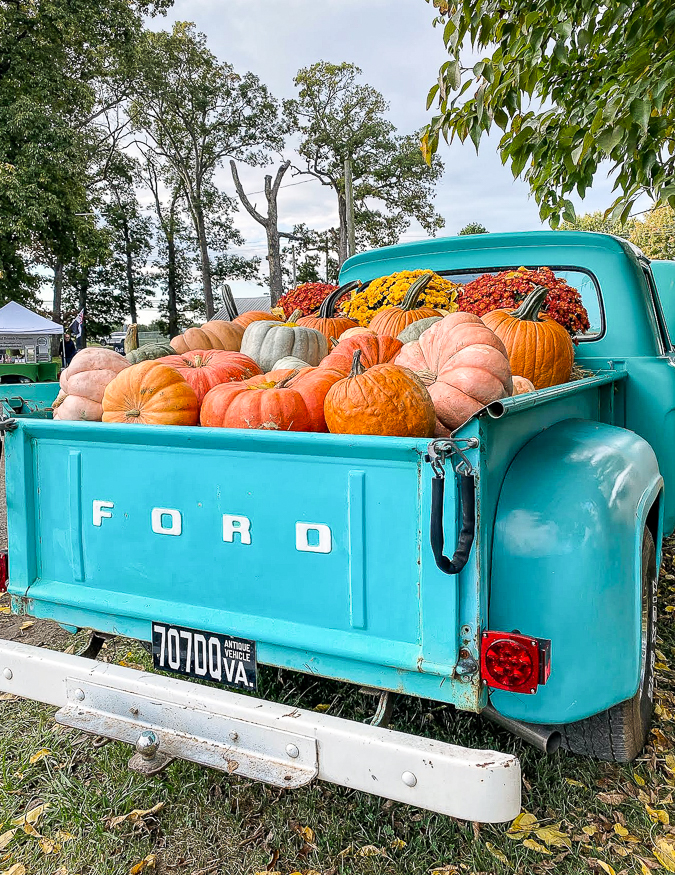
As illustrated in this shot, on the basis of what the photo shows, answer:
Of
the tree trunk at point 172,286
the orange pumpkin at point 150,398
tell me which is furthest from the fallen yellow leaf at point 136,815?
the tree trunk at point 172,286

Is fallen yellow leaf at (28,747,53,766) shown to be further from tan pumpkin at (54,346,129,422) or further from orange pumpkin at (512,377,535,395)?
orange pumpkin at (512,377,535,395)

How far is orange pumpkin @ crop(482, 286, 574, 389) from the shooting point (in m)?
3.35

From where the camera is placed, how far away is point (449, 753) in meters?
1.70

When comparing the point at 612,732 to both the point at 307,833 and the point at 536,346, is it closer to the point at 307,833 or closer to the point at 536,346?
the point at 307,833

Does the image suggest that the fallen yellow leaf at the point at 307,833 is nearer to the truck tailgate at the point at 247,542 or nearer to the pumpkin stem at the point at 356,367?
the truck tailgate at the point at 247,542

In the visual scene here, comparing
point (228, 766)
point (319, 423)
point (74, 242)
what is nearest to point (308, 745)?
point (228, 766)

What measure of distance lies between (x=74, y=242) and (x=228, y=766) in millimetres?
24283

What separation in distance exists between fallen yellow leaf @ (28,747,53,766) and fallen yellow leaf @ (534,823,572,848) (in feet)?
7.14

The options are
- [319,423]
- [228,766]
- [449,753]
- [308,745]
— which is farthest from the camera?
[319,423]

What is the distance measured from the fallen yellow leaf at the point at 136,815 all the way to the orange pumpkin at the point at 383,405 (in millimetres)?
1727

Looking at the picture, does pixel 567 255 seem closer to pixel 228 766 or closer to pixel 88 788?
pixel 228 766

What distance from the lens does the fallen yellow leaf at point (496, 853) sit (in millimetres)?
2352

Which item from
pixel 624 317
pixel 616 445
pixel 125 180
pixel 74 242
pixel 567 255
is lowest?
pixel 616 445

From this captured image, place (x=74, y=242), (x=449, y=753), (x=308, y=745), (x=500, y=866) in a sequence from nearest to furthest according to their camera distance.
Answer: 1. (x=449, y=753)
2. (x=308, y=745)
3. (x=500, y=866)
4. (x=74, y=242)
